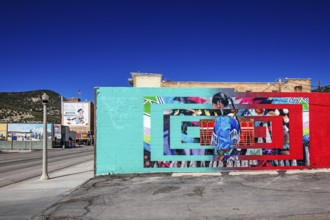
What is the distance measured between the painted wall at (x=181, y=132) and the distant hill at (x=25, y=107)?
365 feet

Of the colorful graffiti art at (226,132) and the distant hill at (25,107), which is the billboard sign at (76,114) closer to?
the distant hill at (25,107)

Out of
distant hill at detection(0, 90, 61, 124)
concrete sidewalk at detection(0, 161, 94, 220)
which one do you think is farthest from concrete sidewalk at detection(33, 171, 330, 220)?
distant hill at detection(0, 90, 61, 124)

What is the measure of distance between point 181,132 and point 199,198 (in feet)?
19.3

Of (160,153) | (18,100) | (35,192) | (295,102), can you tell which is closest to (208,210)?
(35,192)

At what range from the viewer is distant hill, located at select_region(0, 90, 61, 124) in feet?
417

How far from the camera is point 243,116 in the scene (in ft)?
53.3

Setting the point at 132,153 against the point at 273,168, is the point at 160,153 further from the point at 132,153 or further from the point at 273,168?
the point at 273,168

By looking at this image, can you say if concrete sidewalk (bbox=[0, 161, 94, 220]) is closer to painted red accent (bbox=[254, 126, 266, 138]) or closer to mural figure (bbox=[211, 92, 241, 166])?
mural figure (bbox=[211, 92, 241, 166])

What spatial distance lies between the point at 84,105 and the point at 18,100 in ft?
160

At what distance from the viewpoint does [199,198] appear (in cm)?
1030

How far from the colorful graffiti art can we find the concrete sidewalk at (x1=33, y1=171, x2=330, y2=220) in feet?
5.06

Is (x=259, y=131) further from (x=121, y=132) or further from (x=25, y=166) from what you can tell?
(x=25, y=166)

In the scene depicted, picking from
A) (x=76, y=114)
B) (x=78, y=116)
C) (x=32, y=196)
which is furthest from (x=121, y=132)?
(x=78, y=116)

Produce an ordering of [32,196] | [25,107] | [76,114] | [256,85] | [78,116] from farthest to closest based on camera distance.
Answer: [25,107], [78,116], [76,114], [256,85], [32,196]
